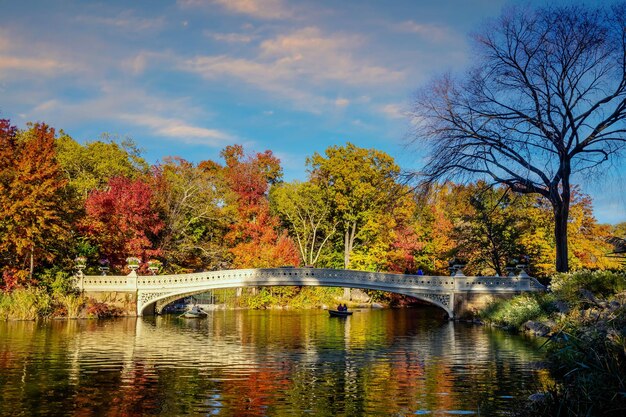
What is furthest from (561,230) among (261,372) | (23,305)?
(23,305)

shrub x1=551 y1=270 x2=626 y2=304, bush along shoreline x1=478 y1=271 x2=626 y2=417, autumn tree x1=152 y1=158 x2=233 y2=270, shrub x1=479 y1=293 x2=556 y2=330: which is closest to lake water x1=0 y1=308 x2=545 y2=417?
bush along shoreline x1=478 y1=271 x2=626 y2=417

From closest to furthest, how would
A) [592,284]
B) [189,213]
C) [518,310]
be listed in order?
1. [592,284]
2. [518,310]
3. [189,213]

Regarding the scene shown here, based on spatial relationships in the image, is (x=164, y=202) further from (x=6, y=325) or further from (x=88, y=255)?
(x=6, y=325)

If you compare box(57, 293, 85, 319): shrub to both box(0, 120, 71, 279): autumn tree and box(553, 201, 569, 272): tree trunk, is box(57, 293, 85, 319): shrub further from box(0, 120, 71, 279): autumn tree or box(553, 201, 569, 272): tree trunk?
box(553, 201, 569, 272): tree trunk

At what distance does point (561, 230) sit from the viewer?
80.0 feet

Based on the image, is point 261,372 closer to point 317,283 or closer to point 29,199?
point 317,283

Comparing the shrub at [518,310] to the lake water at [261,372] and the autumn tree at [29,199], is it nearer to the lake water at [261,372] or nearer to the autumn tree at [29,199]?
the lake water at [261,372]

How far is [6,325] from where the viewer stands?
947 inches

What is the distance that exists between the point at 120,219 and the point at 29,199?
840 cm

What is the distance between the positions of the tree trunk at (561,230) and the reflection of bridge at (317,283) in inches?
171

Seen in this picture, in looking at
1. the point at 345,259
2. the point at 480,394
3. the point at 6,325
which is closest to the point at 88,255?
the point at 6,325

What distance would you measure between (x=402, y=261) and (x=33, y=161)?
Result: 28639mm

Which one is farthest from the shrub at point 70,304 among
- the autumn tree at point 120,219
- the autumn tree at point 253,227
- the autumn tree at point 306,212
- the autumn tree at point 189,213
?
the autumn tree at point 306,212

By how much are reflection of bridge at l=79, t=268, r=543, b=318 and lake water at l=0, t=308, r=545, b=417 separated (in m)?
7.39
